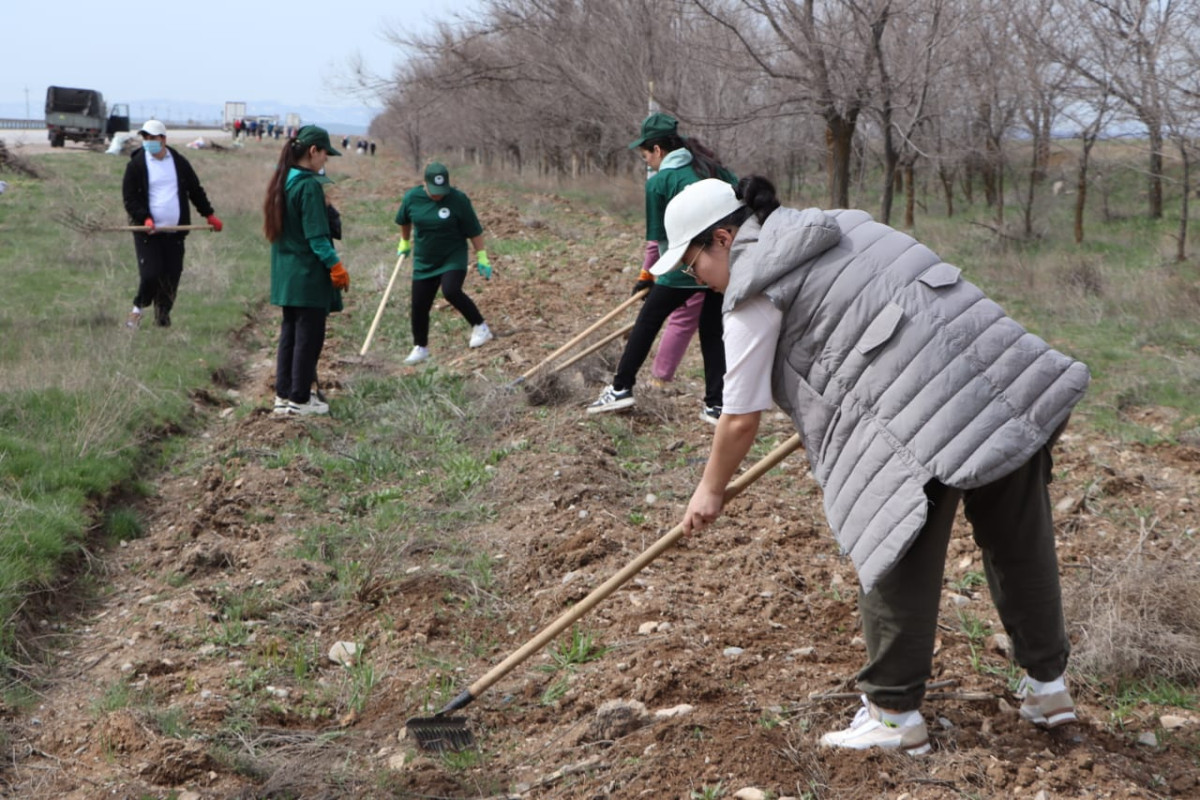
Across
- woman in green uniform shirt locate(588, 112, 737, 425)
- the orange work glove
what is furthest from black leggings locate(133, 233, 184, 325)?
woman in green uniform shirt locate(588, 112, 737, 425)

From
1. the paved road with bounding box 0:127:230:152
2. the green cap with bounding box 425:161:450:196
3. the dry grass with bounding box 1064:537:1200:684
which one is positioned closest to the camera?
the dry grass with bounding box 1064:537:1200:684

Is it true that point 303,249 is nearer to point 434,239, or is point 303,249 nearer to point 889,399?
point 434,239

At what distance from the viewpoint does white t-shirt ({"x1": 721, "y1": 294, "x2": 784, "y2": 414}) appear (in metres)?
2.86

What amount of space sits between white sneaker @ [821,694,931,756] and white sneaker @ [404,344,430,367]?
6344 millimetres

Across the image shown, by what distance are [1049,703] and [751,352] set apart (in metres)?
1.39

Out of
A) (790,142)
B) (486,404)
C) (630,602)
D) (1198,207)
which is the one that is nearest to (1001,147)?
(790,142)

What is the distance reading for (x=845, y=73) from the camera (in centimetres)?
1216

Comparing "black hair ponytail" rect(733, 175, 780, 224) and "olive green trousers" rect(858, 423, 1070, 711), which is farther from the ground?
"black hair ponytail" rect(733, 175, 780, 224)

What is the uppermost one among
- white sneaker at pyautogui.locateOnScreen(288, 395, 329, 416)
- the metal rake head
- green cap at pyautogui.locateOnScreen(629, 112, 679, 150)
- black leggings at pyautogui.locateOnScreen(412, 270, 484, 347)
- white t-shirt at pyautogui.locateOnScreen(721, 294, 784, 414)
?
green cap at pyautogui.locateOnScreen(629, 112, 679, 150)

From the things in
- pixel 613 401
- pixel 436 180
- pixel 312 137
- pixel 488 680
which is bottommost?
pixel 488 680

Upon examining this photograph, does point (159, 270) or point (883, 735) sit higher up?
point (159, 270)

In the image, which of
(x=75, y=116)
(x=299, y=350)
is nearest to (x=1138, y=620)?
(x=299, y=350)

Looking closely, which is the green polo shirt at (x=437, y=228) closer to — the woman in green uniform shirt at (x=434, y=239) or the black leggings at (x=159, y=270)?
the woman in green uniform shirt at (x=434, y=239)

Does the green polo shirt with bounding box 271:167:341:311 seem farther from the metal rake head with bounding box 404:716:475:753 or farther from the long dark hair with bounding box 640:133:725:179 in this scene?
the metal rake head with bounding box 404:716:475:753
